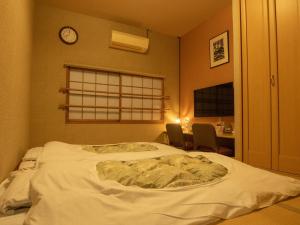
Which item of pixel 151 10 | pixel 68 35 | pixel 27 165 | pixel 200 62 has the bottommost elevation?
pixel 27 165

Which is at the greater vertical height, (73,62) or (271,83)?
(73,62)

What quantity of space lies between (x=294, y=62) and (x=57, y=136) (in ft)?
10.1

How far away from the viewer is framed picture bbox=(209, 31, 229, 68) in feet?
9.89

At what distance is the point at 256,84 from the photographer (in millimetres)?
1710

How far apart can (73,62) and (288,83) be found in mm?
2951

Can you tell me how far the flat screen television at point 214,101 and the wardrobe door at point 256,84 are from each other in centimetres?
99

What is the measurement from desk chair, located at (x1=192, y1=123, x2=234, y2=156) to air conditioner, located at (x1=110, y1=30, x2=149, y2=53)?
6.16 feet

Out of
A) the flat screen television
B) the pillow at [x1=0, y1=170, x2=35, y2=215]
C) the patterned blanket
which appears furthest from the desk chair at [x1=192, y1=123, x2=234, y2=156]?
the pillow at [x1=0, y1=170, x2=35, y2=215]

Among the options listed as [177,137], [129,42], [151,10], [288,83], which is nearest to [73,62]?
[129,42]

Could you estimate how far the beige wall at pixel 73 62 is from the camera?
294cm

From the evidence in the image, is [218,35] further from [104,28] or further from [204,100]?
[104,28]

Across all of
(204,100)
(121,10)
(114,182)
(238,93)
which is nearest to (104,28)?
(121,10)

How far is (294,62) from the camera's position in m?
1.43

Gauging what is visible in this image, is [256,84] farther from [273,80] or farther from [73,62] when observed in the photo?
[73,62]
